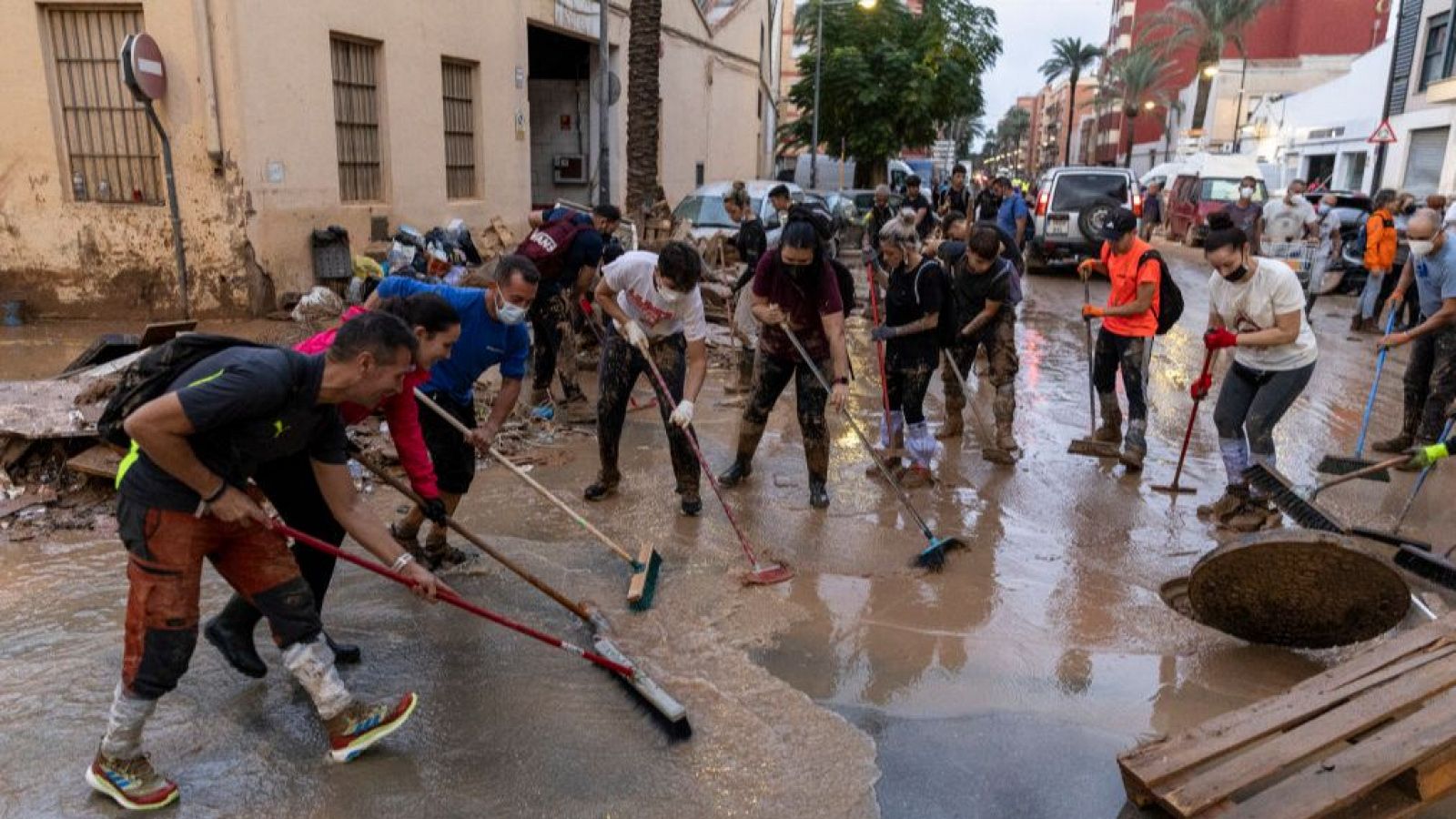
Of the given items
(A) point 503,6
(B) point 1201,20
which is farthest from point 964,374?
(B) point 1201,20

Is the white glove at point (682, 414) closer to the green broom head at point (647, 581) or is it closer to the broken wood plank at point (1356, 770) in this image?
the green broom head at point (647, 581)

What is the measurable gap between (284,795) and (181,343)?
1.48m

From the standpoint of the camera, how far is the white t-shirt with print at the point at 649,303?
5547 mm

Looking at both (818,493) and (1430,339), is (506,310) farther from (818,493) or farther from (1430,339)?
(1430,339)

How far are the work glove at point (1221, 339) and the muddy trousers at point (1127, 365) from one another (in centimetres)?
92

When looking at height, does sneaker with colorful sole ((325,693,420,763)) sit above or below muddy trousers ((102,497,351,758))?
below

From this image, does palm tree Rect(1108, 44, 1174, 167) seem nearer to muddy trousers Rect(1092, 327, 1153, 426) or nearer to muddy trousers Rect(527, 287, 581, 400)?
muddy trousers Rect(1092, 327, 1153, 426)

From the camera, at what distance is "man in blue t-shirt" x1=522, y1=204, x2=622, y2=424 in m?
7.48

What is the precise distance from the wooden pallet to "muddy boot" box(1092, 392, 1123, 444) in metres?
3.59

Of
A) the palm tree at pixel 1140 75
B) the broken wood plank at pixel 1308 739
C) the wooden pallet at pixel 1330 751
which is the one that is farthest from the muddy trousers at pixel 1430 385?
the palm tree at pixel 1140 75

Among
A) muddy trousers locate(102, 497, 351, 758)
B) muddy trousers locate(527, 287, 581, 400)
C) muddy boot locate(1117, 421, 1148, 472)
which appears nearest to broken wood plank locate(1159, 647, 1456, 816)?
muddy trousers locate(102, 497, 351, 758)

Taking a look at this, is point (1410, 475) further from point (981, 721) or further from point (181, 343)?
point (181, 343)

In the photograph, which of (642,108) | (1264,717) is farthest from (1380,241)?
(1264,717)

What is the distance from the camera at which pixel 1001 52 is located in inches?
1118
